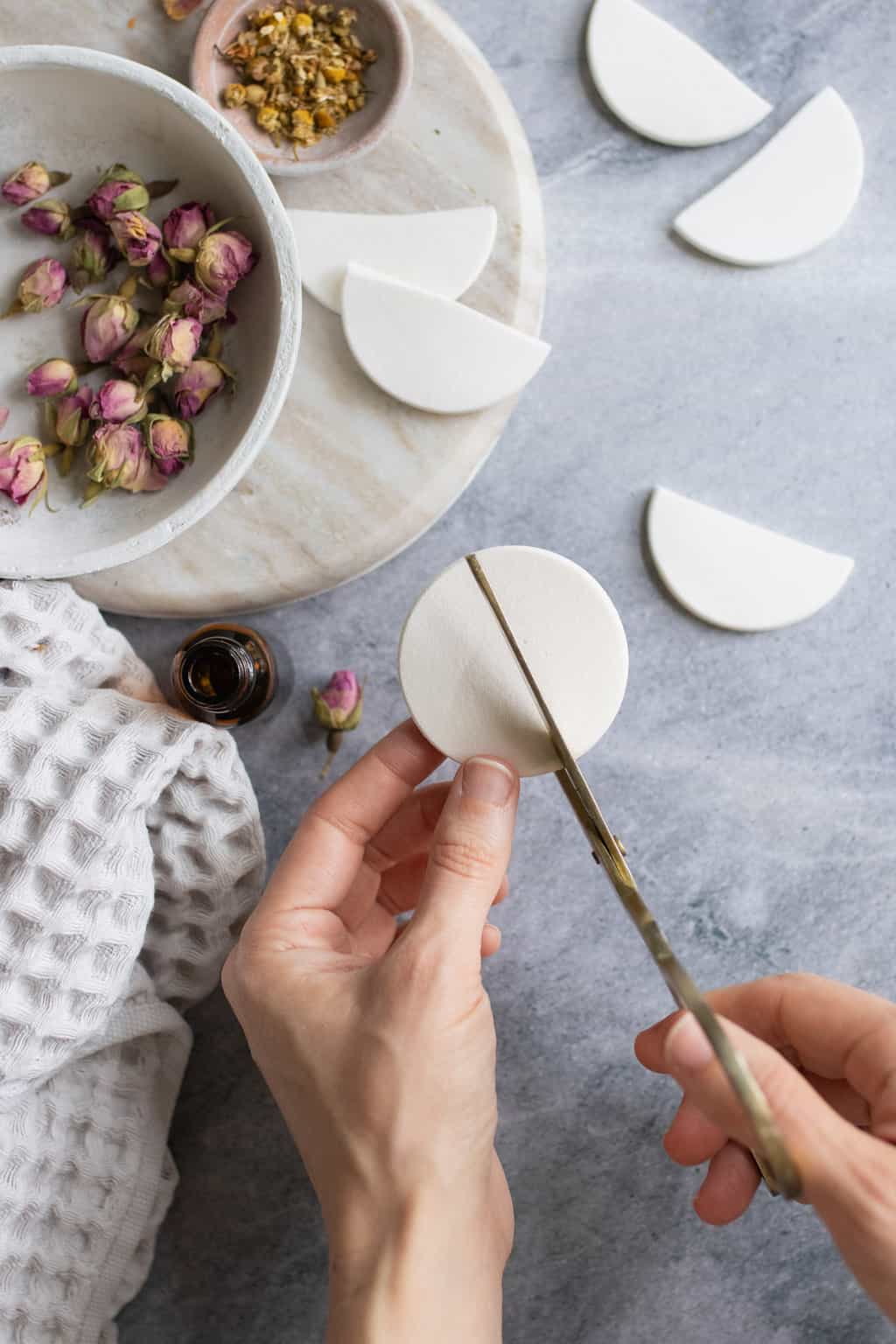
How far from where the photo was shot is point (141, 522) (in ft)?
2.33

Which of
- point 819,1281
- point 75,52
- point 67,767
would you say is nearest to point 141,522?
point 67,767

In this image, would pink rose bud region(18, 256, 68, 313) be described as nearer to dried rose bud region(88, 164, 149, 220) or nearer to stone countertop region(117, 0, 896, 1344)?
dried rose bud region(88, 164, 149, 220)

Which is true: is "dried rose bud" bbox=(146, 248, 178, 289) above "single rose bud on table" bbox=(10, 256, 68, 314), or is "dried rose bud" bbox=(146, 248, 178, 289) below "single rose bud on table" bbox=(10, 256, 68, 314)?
above

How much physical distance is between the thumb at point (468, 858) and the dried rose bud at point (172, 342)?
35 centimetres

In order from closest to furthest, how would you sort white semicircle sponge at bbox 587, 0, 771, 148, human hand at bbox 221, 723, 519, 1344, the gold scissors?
1. the gold scissors
2. human hand at bbox 221, 723, 519, 1344
3. white semicircle sponge at bbox 587, 0, 771, 148

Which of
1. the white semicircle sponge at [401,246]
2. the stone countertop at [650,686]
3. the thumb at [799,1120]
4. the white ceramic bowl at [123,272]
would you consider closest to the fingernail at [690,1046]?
the thumb at [799,1120]

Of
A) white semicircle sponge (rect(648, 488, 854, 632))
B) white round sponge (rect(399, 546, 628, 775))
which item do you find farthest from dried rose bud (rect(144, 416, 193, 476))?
white semicircle sponge (rect(648, 488, 854, 632))

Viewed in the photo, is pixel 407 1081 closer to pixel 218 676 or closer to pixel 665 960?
pixel 665 960

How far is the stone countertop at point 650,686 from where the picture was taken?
2.60 feet

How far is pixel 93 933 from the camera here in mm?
668

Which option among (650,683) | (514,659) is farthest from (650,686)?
(514,659)

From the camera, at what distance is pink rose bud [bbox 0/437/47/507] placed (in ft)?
2.28

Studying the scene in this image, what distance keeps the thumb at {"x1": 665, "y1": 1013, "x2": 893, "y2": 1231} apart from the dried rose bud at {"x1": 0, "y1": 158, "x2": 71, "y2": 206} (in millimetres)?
691

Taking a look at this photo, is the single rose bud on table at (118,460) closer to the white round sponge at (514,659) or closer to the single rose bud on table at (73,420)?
the single rose bud on table at (73,420)
